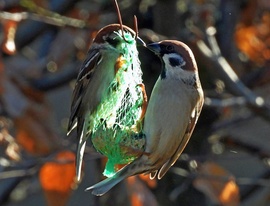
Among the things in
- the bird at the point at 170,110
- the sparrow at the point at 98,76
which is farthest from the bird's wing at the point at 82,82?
the bird at the point at 170,110

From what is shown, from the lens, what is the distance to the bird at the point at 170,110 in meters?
2.85

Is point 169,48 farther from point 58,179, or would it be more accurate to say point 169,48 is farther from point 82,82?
point 58,179

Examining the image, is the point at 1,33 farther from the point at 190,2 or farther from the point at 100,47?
the point at 100,47

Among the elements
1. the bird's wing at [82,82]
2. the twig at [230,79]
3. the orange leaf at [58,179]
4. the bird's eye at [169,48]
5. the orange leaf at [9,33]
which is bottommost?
the orange leaf at [58,179]

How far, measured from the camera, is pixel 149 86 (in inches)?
191

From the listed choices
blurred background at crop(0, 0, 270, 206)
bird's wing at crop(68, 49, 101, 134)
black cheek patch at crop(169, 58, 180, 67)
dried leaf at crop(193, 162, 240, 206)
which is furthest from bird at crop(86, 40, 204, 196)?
dried leaf at crop(193, 162, 240, 206)

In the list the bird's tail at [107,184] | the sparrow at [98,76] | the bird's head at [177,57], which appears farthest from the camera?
the sparrow at [98,76]

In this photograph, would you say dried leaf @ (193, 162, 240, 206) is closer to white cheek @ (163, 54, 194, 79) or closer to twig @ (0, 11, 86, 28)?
twig @ (0, 11, 86, 28)

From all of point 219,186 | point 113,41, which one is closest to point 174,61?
point 113,41

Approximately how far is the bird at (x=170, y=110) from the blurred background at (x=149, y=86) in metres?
1.23

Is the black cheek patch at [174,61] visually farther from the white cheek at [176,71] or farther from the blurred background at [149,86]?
the blurred background at [149,86]

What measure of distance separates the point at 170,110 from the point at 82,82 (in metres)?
0.54

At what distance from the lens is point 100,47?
311 centimetres

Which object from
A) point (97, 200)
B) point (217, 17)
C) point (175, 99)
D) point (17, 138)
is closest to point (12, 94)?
point (17, 138)
